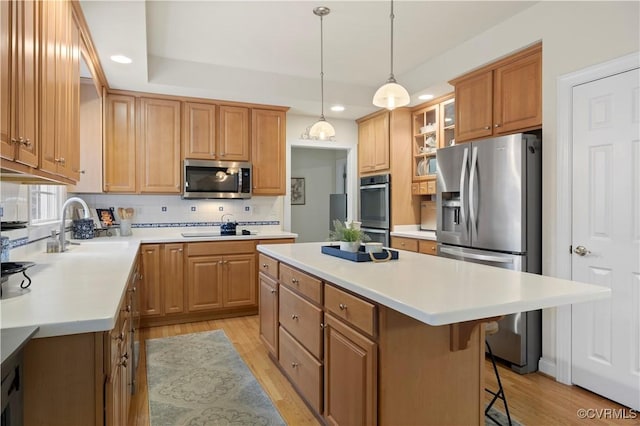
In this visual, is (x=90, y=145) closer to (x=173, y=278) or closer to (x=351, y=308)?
(x=173, y=278)

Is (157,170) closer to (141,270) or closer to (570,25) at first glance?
(141,270)

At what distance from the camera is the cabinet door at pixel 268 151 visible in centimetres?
464

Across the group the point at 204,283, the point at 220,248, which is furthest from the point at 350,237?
the point at 204,283

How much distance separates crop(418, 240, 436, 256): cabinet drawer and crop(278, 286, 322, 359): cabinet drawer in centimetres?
187

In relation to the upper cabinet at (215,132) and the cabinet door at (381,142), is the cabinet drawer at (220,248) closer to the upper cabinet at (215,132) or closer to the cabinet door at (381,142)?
the upper cabinet at (215,132)

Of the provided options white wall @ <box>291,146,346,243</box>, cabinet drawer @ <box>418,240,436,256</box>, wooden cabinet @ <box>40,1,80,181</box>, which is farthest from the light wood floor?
white wall @ <box>291,146,346,243</box>

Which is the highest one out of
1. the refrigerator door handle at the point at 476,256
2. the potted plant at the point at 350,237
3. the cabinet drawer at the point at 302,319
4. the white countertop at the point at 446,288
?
the potted plant at the point at 350,237

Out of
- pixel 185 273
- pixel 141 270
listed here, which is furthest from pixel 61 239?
pixel 185 273

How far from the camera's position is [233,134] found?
179 inches

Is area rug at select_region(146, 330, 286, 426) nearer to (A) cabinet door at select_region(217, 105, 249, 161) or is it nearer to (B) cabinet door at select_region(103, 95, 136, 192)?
(B) cabinet door at select_region(103, 95, 136, 192)

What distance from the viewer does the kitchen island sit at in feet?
4.73

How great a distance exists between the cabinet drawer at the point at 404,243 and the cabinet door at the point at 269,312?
1.85m

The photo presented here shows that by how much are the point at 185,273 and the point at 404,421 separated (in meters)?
3.02

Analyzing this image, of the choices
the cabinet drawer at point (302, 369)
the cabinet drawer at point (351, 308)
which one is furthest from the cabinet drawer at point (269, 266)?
the cabinet drawer at point (351, 308)
